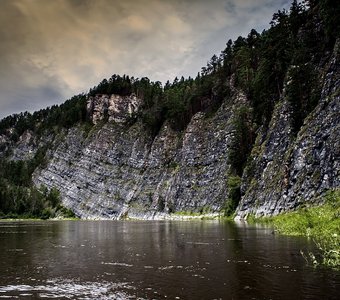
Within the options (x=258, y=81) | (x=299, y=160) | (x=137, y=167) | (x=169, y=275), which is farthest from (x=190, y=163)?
(x=169, y=275)

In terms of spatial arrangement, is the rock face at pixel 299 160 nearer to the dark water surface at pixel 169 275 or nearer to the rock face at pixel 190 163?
the rock face at pixel 190 163

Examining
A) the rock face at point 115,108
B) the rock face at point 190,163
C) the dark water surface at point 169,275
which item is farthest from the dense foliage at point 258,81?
the dark water surface at point 169,275

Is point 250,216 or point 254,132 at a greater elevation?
point 254,132

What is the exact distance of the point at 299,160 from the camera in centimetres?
6156

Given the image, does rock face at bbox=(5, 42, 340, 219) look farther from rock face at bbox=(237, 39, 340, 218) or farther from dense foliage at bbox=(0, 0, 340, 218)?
dense foliage at bbox=(0, 0, 340, 218)

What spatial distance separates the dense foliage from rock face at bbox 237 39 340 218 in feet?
19.9

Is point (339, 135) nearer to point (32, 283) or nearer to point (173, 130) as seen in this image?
point (32, 283)

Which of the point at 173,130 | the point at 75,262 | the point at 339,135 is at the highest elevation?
the point at 173,130

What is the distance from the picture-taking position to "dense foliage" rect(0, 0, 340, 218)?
75000 mm

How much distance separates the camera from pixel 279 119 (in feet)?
265

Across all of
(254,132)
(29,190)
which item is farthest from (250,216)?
(29,190)

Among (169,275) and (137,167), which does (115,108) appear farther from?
(169,275)

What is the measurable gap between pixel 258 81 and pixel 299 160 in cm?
4654

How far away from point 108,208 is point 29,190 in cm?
4414
